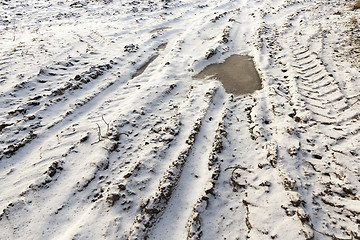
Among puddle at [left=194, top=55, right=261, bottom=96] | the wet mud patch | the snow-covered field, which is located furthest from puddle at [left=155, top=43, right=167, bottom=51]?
puddle at [left=194, top=55, right=261, bottom=96]

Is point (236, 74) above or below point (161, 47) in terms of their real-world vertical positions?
below

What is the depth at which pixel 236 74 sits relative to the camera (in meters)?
5.67

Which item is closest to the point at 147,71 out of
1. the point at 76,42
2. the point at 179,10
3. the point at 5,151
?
the point at 76,42

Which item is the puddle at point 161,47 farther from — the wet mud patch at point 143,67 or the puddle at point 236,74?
the puddle at point 236,74

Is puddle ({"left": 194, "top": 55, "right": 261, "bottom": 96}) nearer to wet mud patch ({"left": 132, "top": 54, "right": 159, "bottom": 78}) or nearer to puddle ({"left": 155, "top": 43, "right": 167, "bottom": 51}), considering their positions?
wet mud patch ({"left": 132, "top": 54, "right": 159, "bottom": 78})

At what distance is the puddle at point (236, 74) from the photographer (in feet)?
16.8

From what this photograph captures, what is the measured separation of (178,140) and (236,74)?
110 inches

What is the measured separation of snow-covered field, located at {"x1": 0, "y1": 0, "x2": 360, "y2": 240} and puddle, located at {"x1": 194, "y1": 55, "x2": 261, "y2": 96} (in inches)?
8.4

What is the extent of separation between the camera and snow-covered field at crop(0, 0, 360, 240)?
268 cm

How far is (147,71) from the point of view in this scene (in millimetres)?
5926

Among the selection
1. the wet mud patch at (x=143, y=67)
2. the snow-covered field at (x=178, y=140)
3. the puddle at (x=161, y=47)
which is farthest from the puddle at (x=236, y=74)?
the puddle at (x=161, y=47)

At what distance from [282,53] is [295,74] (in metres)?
1.31

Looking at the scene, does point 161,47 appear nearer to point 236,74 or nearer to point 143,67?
point 143,67

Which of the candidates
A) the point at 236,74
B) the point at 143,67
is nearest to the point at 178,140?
the point at 236,74
